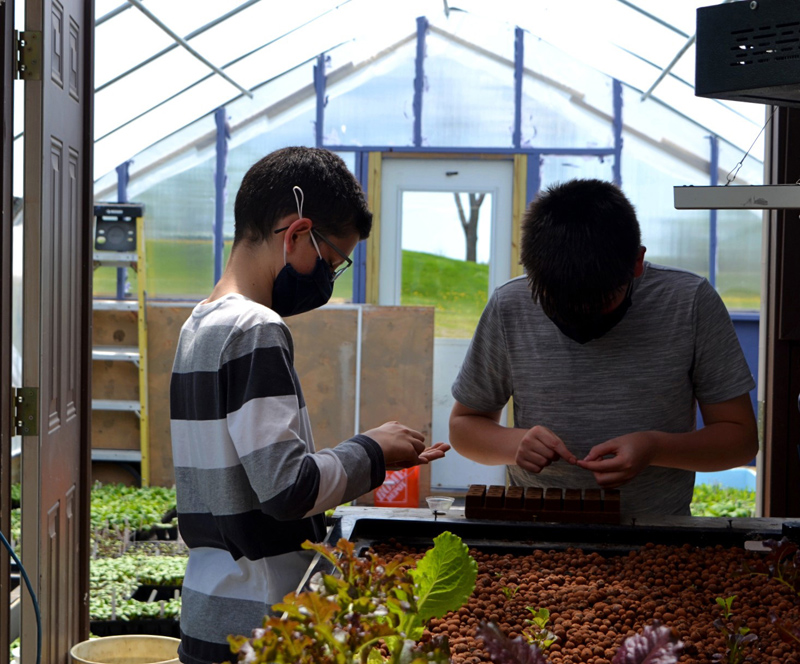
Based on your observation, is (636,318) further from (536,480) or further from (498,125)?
(498,125)

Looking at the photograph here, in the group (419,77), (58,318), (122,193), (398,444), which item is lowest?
(398,444)

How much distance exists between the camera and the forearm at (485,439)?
1987 mm

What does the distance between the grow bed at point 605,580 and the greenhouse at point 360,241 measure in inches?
2.1

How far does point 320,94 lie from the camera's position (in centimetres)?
698

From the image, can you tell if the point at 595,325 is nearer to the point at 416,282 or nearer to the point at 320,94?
the point at 416,282

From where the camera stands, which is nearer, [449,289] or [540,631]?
[540,631]

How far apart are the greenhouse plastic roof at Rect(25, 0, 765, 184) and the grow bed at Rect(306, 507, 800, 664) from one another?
14.5ft

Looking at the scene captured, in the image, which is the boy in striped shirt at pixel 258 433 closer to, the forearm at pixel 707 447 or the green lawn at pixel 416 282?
the forearm at pixel 707 447

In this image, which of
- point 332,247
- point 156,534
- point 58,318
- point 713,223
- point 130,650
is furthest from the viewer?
point 713,223

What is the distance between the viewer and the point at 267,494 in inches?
51.5

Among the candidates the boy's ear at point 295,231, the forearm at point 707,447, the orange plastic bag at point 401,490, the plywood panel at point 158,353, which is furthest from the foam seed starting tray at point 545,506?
the plywood panel at point 158,353

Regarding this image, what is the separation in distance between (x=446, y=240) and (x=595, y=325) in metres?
5.00

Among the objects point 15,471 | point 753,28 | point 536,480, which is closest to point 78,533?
point 536,480

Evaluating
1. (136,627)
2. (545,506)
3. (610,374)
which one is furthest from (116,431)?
(545,506)
